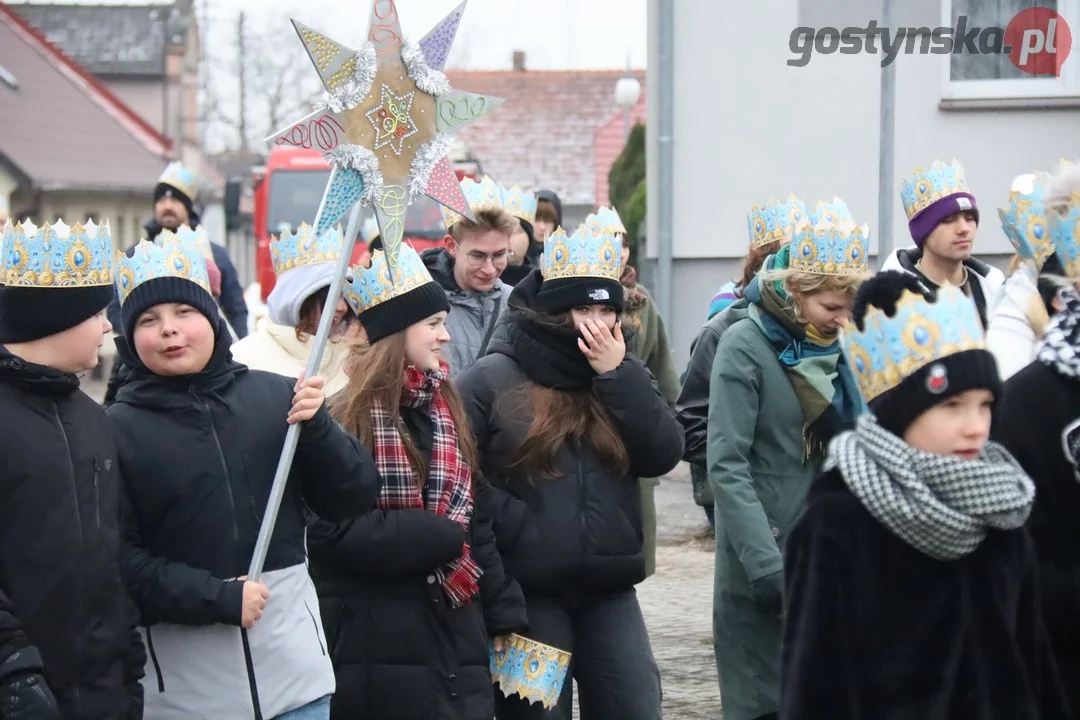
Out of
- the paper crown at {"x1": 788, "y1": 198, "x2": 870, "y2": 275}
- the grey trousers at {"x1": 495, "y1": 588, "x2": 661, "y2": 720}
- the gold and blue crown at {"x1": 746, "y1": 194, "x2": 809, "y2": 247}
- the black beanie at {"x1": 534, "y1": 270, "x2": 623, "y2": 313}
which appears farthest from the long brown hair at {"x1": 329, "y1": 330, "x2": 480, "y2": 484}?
the gold and blue crown at {"x1": 746, "y1": 194, "x2": 809, "y2": 247}

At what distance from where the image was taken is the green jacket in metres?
5.56

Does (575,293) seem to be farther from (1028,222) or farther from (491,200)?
(491,200)

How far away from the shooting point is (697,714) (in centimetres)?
743

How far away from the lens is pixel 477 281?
6980mm

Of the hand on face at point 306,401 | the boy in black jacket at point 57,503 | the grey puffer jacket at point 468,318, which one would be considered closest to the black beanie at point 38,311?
the boy in black jacket at point 57,503

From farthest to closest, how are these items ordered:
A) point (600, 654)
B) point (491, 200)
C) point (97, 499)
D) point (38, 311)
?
point (491, 200), point (600, 654), point (38, 311), point (97, 499)

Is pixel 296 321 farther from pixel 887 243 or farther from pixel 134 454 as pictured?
pixel 887 243

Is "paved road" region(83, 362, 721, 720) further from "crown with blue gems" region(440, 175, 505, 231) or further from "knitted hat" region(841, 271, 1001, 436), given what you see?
"knitted hat" region(841, 271, 1001, 436)

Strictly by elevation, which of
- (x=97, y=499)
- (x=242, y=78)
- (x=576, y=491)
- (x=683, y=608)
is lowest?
(x=683, y=608)

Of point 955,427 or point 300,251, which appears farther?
point 300,251

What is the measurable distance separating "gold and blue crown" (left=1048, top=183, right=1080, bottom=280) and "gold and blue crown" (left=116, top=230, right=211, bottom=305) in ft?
7.13

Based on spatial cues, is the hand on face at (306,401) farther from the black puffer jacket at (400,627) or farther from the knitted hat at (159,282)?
the black puffer jacket at (400,627)

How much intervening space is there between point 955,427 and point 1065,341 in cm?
63

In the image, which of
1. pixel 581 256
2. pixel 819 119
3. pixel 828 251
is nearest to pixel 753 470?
pixel 828 251
